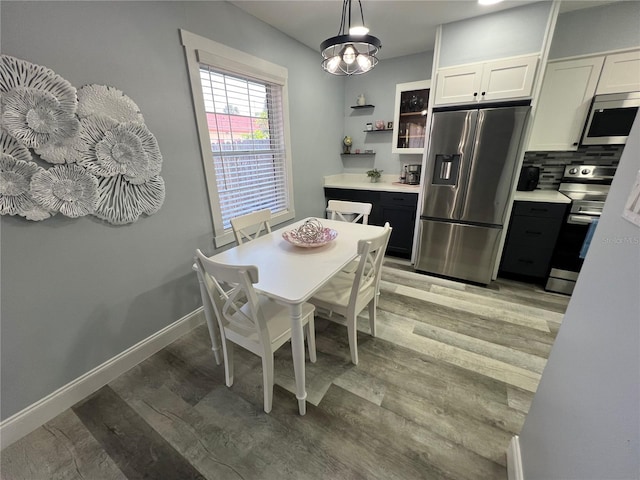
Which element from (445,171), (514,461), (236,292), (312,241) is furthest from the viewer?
(445,171)

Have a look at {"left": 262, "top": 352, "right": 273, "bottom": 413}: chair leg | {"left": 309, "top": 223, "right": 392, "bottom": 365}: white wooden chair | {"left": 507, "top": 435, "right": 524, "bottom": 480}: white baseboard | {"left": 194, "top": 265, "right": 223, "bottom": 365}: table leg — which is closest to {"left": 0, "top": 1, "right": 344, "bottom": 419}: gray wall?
{"left": 194, "top": 265, "right": 223, "bottom": 365}: table leg

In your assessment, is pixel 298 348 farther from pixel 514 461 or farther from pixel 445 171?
pixel 445 171

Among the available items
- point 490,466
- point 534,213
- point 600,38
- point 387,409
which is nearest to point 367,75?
point 600,38

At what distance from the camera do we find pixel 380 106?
3.57 metres

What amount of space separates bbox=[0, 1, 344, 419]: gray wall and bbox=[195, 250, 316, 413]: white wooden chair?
28.0 inches

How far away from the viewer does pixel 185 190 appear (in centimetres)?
193

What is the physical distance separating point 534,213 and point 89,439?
377 cm

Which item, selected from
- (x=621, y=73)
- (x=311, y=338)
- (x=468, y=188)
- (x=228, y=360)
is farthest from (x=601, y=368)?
(x=621, y=73)

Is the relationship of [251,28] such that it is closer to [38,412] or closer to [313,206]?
[313,206]

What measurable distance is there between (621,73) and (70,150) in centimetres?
416

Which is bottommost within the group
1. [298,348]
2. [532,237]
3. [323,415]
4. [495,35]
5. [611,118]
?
[323,415]

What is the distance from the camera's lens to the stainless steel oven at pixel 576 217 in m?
2.25

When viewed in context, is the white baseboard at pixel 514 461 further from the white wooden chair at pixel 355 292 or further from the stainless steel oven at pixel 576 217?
the stainless steel oven at pixel 576 217

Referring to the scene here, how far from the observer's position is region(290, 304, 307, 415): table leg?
120cm
